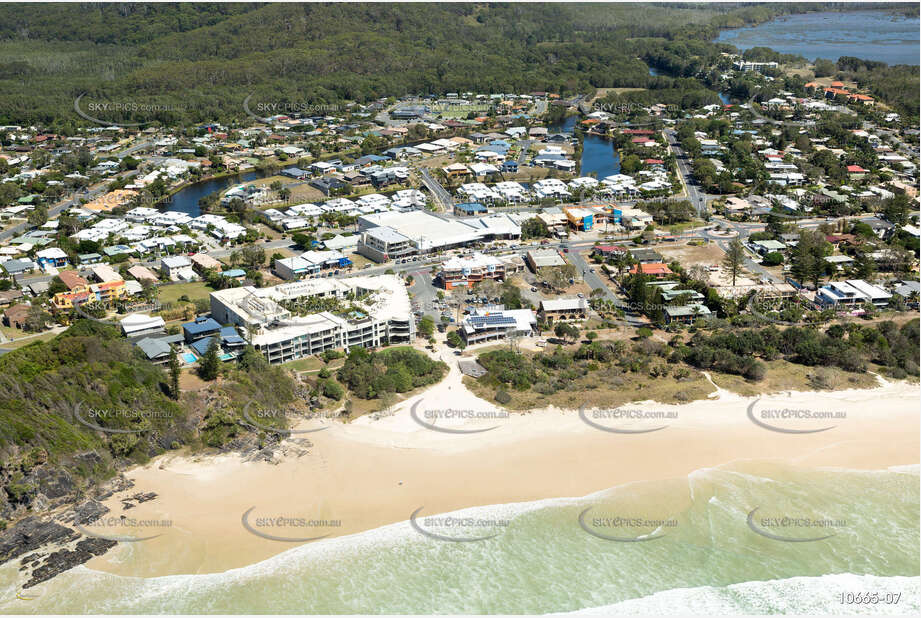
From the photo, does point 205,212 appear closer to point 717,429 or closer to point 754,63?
point 717,429

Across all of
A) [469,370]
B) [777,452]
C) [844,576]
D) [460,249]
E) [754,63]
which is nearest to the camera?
[844,576]

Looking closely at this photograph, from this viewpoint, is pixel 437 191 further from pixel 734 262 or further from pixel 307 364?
pixel 307 364

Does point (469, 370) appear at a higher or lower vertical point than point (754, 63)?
lower

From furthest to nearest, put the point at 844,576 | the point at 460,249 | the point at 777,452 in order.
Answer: the point at 460,249
the point at 777,452
the point at 844,576

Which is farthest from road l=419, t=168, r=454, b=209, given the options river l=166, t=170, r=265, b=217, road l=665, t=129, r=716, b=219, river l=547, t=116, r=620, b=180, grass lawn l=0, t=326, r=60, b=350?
grass lawn l=0, t=326, r=60, b=350

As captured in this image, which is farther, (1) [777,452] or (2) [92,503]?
(1) [777,452]

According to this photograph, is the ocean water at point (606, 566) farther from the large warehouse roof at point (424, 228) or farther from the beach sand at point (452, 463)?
the large warehouse roof at point (424, 228)

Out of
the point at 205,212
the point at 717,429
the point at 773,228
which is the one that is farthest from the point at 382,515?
the point at 205,212

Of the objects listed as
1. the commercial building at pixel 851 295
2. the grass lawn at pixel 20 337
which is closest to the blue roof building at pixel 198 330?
the grass lawn at pixel 20 337

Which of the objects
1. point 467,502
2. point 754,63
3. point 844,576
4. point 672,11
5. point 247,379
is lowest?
point 844,576
